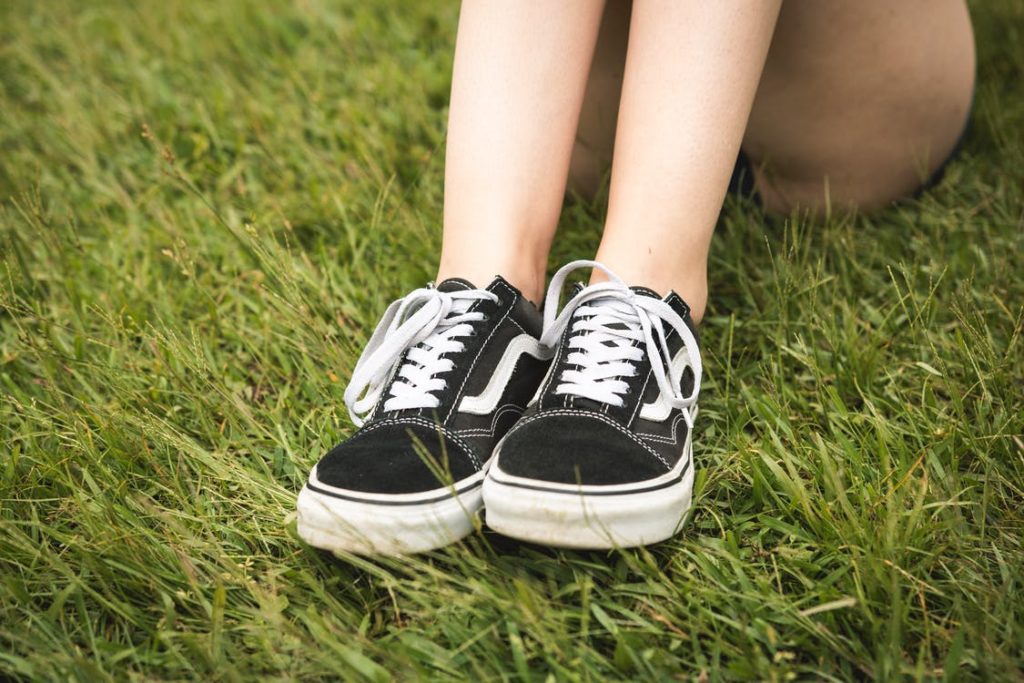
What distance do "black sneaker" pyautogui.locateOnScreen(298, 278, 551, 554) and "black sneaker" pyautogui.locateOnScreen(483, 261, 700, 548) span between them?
62mm

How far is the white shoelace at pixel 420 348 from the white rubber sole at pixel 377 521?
0.19 metres

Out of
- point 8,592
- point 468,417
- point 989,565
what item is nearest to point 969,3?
point 989,565

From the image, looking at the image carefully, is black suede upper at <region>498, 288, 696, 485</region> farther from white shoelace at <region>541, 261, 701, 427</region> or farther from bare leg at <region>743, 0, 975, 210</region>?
bare leg at <region>743, 0, 975, 210</region>

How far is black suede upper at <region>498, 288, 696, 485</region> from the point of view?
3.28ft

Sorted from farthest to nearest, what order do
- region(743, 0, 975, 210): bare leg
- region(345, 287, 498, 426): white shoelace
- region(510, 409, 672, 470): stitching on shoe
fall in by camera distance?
region(743, 0, 975, 210): bare leg
region(345, 287, 498, 426): white shoelace
region(510, 409, 672, 470): stitching on shoe

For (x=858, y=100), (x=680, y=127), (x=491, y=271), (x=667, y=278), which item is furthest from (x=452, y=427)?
(x=858, y=100)

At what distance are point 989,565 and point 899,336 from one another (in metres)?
0.52

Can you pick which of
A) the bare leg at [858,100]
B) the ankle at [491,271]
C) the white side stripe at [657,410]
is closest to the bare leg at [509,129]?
the ankle at [491,271]

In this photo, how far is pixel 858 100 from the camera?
1.53 m

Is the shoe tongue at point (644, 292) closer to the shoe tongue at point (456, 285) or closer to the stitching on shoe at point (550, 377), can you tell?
the stitching on shoe at point (550, 377)

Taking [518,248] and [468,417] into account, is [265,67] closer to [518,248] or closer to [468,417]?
[518,248]

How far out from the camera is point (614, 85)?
1.64 metres

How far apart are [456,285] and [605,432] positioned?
1.13 ft

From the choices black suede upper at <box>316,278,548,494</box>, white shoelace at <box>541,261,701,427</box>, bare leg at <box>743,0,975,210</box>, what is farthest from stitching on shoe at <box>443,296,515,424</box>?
bare leg at <box>743,0,975,210</box>
